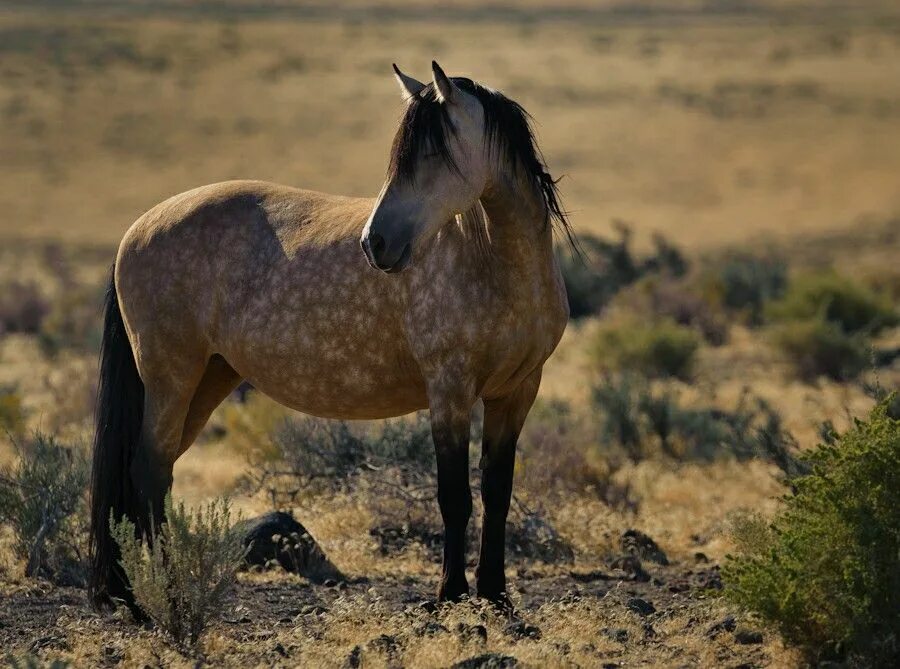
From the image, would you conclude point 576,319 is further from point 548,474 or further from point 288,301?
point 288,301

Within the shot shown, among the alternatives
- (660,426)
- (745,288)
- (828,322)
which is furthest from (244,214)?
(745,288)

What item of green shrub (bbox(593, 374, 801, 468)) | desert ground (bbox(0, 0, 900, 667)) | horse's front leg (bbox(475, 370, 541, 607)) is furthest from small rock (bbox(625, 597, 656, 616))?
green shrub (bbox(593, 374, 801, 468))

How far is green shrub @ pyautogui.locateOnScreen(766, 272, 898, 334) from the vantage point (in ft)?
61.2

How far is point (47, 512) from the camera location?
8312mm

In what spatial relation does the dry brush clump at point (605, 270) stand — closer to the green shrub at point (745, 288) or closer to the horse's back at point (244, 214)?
the green shrub at point (745, 288)

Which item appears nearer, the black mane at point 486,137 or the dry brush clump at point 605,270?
the black mane at point 486,137

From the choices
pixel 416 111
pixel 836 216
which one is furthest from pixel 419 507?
Answer: pixel 836 216

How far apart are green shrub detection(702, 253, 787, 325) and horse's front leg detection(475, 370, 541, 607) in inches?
591

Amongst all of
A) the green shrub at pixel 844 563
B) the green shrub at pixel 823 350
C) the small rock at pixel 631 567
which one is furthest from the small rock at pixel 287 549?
the green shrub at pixel 823 350

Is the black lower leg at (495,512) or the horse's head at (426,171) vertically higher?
the horse's head at (426,171)

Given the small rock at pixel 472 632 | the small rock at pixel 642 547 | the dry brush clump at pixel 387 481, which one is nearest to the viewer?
the small rock at pixel 472 632

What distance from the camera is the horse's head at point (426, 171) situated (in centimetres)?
622

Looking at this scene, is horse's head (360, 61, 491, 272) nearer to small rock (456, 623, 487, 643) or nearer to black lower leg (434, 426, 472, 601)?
black lower leg (434, 426, 472, 601)

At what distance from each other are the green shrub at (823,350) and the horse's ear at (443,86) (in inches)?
413
